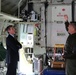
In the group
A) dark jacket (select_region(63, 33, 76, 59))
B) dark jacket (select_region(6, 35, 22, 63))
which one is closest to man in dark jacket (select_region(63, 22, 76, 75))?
dark jacket (select_region(63, 33, 76, 59))

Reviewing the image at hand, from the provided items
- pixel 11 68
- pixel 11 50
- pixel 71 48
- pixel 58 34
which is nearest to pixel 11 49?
pixel 11 50

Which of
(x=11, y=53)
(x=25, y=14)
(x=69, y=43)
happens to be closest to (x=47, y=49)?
(x=25, y=14)

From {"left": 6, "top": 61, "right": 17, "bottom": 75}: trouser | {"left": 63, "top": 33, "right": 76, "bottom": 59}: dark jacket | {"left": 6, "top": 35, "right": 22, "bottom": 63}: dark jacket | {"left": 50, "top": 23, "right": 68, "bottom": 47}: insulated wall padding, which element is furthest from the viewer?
{"left": 50, "top": 23, "right": 68, "bottom": 47}: insulated wall padding

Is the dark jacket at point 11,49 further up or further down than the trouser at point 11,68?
further up

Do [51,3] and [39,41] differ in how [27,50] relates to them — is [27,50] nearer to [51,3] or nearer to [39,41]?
[39,41]

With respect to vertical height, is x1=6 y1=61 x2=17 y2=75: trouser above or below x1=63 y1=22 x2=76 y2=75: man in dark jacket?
below

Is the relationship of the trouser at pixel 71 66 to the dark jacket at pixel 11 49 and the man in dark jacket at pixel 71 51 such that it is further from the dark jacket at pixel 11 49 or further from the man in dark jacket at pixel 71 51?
the dark jacket at pixel 11 49

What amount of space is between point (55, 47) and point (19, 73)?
1325 mm

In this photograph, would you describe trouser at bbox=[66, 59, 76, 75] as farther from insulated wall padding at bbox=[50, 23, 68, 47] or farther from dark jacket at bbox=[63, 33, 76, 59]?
insulated wall padding at bbox=[50, 23, 68, 47]

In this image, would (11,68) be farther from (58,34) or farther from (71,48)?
(58,34)

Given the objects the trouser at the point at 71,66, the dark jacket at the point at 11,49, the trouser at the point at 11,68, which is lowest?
the trouser at the point at 11,68

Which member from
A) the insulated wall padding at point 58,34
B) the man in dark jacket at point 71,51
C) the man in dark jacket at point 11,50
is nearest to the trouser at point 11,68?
the man in dark jacket at point 11,50

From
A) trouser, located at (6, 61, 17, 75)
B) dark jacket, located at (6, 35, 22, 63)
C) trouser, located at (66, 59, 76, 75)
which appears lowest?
trouser, located at (6, 61, 17, 75)

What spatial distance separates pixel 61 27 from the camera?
7.13 m
